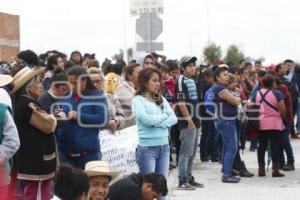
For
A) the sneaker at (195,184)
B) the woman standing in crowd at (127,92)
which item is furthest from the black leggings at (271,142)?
the woman standing in crowd at (127,92)

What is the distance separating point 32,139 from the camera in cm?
552

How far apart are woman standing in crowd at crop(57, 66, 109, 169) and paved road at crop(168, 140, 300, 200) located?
2.35m

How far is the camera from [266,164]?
11.2 metres

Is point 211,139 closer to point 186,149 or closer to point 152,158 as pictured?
point 186,149

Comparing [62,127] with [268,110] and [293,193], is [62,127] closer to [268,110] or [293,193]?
[293,193]

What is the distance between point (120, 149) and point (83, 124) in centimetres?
124

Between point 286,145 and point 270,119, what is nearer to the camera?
point 270,119

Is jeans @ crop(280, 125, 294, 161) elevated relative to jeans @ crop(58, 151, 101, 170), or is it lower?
lower

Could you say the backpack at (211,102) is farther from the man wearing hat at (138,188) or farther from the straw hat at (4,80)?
the straw hat at (4,80)

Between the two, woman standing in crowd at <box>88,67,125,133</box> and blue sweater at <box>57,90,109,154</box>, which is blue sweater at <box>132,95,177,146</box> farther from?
blue sweater at <box>57,90,109,154</box>

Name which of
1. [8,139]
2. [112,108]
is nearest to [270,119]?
[112,108]

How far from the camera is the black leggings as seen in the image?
10.0 metres

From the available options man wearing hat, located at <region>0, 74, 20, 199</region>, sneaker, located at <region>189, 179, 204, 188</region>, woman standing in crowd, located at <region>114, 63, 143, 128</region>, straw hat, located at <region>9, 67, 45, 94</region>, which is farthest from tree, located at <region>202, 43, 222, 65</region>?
man wearing hat, located at <region>0, 74, 20, 199</region>

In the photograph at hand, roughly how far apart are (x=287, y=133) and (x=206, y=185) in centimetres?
212
